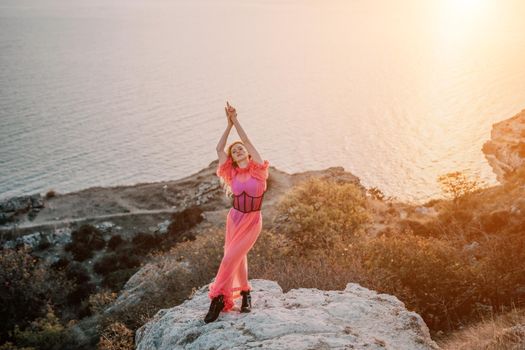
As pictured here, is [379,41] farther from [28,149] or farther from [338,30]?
[28,149]

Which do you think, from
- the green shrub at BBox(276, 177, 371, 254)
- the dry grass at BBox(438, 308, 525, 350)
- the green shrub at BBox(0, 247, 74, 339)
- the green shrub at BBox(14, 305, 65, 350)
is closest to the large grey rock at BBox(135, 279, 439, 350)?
the dry grass at BBox(438, 308, 525, 350)

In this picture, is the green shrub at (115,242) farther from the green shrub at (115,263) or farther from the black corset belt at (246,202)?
the black corset belt at (246,202)

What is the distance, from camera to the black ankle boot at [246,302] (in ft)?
27.0

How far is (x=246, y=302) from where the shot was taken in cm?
833

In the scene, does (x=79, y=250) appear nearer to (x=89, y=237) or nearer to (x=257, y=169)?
(x=89, y=237)

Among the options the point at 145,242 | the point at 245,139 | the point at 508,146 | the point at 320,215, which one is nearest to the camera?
the point at 245,139

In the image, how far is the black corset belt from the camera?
26.6 ft

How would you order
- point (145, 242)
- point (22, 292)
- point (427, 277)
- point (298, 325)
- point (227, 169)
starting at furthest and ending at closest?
point (145, 242), point (22, 292), point (427, 277), point (227, 169), point (298, 325)

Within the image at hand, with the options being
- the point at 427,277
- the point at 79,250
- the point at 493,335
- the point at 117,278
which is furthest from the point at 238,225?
the point at 79,250

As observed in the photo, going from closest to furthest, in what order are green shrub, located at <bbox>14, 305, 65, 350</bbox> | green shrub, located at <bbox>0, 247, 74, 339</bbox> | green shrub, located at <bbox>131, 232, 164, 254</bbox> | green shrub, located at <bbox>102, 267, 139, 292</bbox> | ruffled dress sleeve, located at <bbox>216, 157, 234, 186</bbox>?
ruffled dress sleeve, located at <bbox>216, 157, 234, 186</bbox> < green shrub, located at <bbox>14, 305, 65, 350</bbox> < green shrub, located at <bbox>0, 247, 74, 339</bbox> < green shrub, located at <bbox>102, 267, 139, 292</bbox> < green shrub, located at <bbox>131, 232, 164, 254</bbox>

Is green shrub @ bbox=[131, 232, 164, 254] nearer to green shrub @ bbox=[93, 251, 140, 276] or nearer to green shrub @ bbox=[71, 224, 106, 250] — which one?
Result: green shrub @ bbox=[93, 251, 140, 276]

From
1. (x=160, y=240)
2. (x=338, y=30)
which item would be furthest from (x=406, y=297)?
(x=338, y=30)

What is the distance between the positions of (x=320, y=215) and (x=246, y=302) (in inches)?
594

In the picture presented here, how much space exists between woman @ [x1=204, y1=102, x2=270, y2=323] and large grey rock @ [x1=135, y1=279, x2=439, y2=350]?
0.39 m
